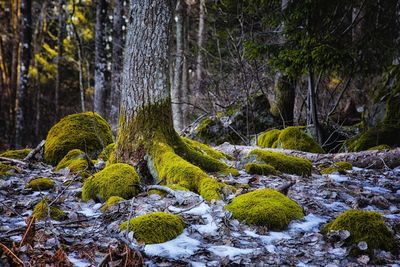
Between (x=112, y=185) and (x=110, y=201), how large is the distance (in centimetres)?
35

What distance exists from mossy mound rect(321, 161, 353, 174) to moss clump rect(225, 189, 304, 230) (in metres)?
1.99

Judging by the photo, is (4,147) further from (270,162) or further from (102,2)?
(270,162)

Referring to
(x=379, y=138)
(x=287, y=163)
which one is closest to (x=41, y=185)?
(x=287, y=163)

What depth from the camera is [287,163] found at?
216 inches

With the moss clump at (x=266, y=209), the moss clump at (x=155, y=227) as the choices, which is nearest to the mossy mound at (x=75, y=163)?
the moss clump at (x=155, y=227)

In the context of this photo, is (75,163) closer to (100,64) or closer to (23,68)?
(100,64)

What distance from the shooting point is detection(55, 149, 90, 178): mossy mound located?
5.23 meters

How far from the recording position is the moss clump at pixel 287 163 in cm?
537

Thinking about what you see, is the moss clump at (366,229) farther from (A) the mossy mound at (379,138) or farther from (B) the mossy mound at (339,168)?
(A) the mossy mound at (379,138)

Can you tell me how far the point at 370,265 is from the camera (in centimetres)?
269

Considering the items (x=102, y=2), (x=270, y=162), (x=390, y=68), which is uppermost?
(x=102, y=2)

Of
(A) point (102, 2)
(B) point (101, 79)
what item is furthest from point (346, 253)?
(A) point (102, 2)

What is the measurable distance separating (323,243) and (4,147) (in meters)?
14.3

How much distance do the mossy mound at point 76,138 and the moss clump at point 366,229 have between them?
438 centimetres
